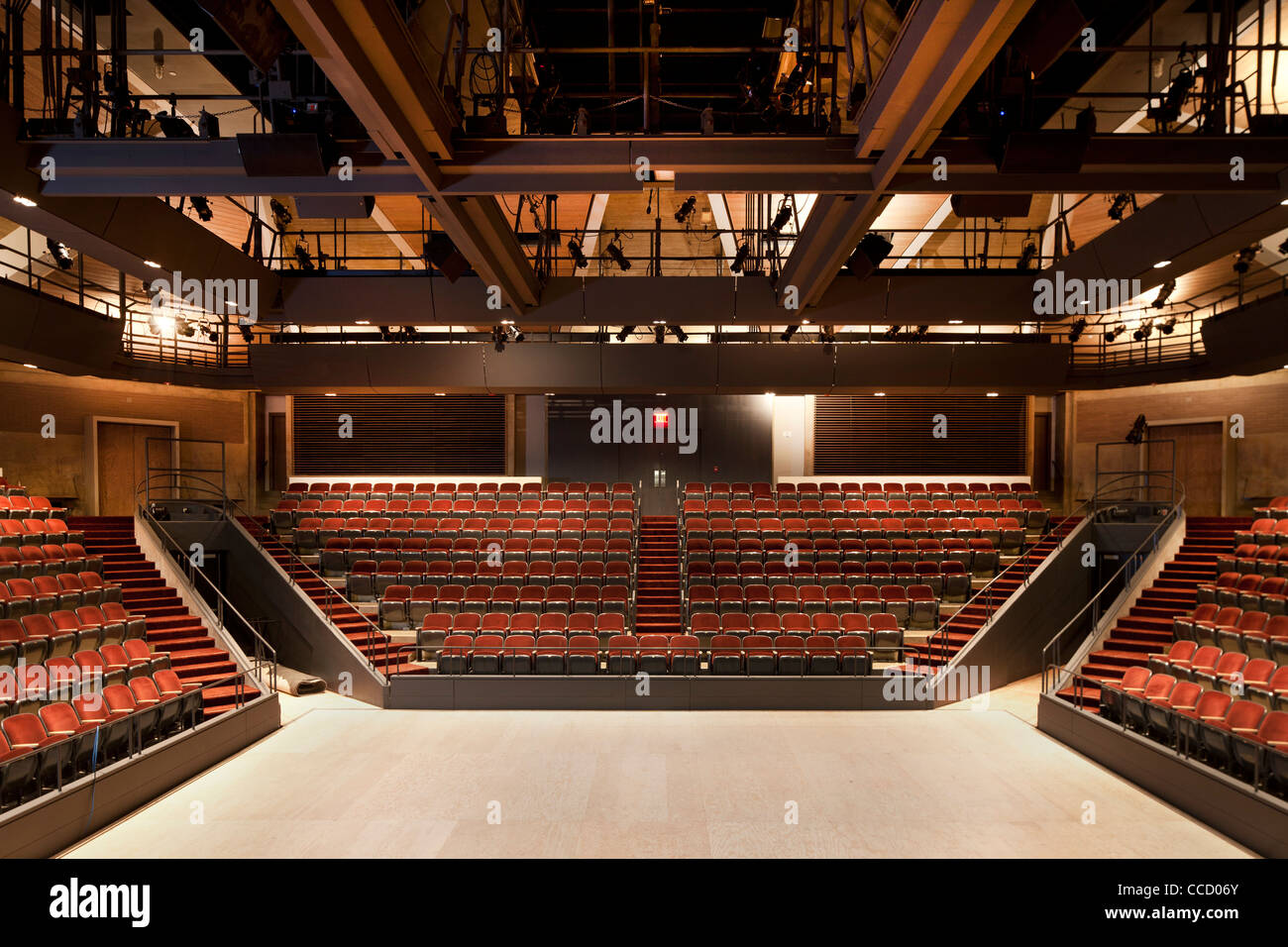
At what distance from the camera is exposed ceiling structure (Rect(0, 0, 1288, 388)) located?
508 centimetres

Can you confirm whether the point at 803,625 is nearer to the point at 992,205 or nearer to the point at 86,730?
the point at 992,205

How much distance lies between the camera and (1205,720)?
19.8 feet

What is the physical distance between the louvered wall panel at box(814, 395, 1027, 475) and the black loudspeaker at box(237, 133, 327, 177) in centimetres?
1230

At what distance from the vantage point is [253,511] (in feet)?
52.4

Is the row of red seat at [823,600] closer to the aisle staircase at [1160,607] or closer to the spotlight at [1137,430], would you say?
the aisle staircase at [1160,607]

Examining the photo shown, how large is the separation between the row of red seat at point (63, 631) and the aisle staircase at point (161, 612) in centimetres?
40

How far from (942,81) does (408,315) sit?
7522 mm

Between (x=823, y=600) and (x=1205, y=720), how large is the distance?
14.9ft

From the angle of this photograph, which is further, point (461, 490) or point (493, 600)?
point (461, 490)

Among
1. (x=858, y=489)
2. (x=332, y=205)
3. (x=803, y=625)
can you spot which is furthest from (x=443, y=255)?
(x=858, y=489)

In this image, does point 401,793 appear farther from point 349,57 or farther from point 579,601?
point 349,57

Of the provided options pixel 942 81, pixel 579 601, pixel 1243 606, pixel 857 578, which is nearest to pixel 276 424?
pixel 579 601

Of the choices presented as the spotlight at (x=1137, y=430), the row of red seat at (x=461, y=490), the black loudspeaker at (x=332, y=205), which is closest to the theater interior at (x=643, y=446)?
the black loudspeaker at (x=332, y=205)

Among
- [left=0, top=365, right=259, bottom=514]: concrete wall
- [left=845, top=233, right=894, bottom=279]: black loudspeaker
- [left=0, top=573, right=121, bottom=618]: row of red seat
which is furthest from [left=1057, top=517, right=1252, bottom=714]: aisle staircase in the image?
[left=0, top=365, right=259, bottom=514]: concrete wall
